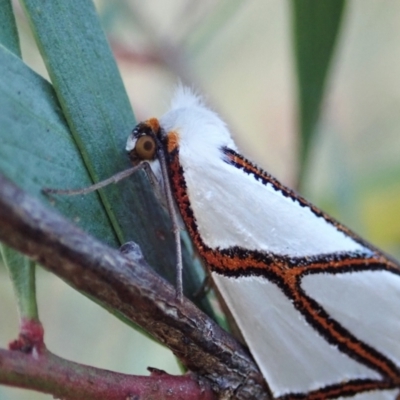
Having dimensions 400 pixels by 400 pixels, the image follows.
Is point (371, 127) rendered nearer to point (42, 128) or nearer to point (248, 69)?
point (248, 69)

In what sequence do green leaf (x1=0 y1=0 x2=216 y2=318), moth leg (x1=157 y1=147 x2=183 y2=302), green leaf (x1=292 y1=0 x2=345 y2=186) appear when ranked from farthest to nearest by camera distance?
green leaf (x1=292 y1=0 x2=345 y2=186), moth leg (x1=157 y1=147 x2=183 y2=302), green leaf (x1=0 y1=0 x2=216 y2=318)

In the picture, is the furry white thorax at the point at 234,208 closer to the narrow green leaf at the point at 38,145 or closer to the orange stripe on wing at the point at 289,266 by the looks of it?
A: the orange stripe on wing at the point at 289,266

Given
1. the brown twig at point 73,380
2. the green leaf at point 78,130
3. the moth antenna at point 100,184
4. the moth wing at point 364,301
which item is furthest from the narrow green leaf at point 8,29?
the moth wing at point 364,301

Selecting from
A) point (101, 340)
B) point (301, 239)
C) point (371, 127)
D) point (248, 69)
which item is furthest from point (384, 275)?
point (248, 69)

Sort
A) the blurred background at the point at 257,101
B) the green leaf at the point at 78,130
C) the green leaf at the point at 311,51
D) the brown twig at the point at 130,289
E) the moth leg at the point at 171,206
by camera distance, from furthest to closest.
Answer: the blurred background at the point at 257,101
the green leaf at the point at 311,51
the moth leg at the point at 171,206
the green leaf at the point at 78,130
the brown twig at the point at 130,289

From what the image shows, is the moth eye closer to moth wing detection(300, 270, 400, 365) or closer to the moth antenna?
the moth antenna

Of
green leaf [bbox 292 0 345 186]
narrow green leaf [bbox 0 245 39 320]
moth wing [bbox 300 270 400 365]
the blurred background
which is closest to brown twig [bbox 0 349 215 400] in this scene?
narrow green leaf [bbox 0 245 39 320]
